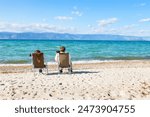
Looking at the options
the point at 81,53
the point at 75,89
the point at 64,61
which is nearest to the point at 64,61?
the point at 64,61

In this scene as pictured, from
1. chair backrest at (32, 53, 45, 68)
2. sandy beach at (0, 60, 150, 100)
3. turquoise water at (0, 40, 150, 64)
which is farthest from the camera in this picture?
turquoise water at (0, 40, 150, 64)

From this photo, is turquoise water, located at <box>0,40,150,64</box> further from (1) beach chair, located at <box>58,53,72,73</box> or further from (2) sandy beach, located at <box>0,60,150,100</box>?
(2) sandy beach, located at <box>0,60,150,100</box>

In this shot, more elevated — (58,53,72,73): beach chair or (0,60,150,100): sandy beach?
(58,53,72,73): beach chair

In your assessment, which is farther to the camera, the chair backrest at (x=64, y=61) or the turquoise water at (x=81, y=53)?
the turquoise water at (x=81, y=53)

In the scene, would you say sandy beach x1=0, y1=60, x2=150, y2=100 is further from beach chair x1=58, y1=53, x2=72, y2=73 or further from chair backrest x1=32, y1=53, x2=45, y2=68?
chair backrest x1=32, y1=53, x2=45, y2=68

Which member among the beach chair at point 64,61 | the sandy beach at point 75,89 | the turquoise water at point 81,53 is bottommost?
the turquoise water at point 81,53

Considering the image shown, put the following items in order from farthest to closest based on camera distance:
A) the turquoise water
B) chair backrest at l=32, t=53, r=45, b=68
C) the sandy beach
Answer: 1. the turquoise water
2. chair backrest at l=32, t=53, r=45, b=68
3. the sandy beach

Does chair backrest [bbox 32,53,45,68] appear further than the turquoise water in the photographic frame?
No

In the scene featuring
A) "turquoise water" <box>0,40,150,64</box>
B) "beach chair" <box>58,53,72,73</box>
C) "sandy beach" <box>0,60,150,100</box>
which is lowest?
"turquoise water" <box>0,40,150,64</box>

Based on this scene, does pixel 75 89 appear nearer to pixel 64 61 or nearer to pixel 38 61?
pixel 64 61

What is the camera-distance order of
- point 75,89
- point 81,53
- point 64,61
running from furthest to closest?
point 81,53 → point 64,61 → point 75,89

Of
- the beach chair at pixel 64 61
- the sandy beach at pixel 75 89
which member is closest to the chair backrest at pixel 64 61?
the beach chair at pixel 64 61

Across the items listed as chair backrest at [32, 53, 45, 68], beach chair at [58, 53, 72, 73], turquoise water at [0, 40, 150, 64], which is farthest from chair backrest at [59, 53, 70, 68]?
turquoise water at [0, 40, 150, 64]

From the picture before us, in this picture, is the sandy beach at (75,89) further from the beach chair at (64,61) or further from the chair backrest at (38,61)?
the chair backrest at (38,61)
